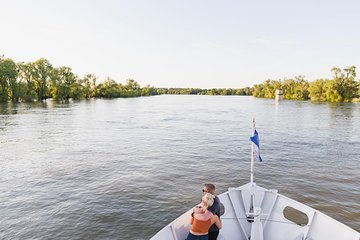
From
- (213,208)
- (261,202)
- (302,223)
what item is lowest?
(302,223)

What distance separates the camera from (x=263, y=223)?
29.5 feet

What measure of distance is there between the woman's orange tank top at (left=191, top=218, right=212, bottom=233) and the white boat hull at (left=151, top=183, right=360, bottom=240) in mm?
805

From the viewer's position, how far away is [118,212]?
11727 mm

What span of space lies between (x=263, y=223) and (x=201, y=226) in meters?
3.02

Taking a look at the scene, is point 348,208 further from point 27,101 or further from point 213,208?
point 27,101

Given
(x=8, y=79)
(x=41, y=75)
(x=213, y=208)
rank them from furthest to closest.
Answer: (x=41, y=75)
(x=8, y=79)
(x=213, y=208)

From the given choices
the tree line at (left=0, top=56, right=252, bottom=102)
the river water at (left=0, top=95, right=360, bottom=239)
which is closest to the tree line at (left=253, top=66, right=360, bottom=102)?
the river water at (left=0, top=95, right=360, bottom=239)

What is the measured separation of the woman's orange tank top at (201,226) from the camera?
7020 millimetres

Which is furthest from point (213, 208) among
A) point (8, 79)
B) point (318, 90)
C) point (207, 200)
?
point (318, 90)

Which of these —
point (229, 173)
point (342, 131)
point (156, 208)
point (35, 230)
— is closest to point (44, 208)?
point (35, 230)

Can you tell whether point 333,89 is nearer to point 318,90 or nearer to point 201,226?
point 318,90

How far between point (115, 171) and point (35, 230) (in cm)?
746

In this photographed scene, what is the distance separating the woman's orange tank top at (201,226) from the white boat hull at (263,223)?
81 centimetres

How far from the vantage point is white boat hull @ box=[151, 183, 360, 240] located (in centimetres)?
777
